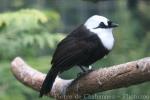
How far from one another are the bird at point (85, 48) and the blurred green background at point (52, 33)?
744 mm

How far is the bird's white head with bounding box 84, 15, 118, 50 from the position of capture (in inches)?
125

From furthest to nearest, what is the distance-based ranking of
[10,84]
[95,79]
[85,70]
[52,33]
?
[52,33], [10,84], [85,70], [95,79]

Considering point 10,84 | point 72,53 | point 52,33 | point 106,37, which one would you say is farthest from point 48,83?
point 52,33

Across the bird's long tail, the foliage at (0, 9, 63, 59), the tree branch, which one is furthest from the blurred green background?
the bird's long tail

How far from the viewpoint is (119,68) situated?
301cm

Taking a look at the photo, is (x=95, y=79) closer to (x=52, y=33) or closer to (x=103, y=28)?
(x=103, y=28)

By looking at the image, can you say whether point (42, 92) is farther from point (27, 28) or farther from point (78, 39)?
point (27, 28)

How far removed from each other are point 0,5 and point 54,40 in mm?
1833

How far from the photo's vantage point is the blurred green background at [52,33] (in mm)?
4703

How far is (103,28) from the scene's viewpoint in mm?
3211

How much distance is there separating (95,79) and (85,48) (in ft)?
0.54

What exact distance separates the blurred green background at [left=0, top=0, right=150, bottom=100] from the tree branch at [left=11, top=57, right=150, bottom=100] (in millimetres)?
676

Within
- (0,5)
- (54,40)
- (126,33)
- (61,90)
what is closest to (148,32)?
(126,33)

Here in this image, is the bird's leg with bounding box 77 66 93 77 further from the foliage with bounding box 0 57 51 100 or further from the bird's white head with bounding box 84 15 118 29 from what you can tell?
the foliage with bounding box 0 57 51 100
